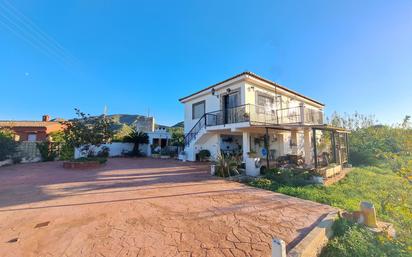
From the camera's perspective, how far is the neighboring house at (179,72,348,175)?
11.9 m

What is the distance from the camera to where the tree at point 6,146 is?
13252 millimetres

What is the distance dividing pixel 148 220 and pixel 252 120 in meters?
8.43

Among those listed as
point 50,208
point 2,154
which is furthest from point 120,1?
point 2,154

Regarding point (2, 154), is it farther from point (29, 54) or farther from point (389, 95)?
point (389, 95)

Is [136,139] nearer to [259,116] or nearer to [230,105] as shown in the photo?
[230,105]

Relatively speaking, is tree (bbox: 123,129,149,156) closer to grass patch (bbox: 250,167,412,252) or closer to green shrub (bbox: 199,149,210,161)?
green shrub (bbox: 199,149,210,161)

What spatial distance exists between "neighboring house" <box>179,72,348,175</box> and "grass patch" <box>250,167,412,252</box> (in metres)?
2.72

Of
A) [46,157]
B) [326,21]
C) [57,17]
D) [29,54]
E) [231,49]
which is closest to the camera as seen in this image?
[326,21]

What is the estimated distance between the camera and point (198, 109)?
16656mm

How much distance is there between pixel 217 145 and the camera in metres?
14.3

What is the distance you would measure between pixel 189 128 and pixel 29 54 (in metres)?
12.9

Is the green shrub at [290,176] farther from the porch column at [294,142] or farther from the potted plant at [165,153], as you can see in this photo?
the potted plant at [165,153]

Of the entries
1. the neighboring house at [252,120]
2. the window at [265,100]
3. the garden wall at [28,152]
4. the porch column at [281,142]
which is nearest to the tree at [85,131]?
the garden wall at [28,152]

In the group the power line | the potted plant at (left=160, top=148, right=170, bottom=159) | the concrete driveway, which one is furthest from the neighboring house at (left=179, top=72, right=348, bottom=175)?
the power line
